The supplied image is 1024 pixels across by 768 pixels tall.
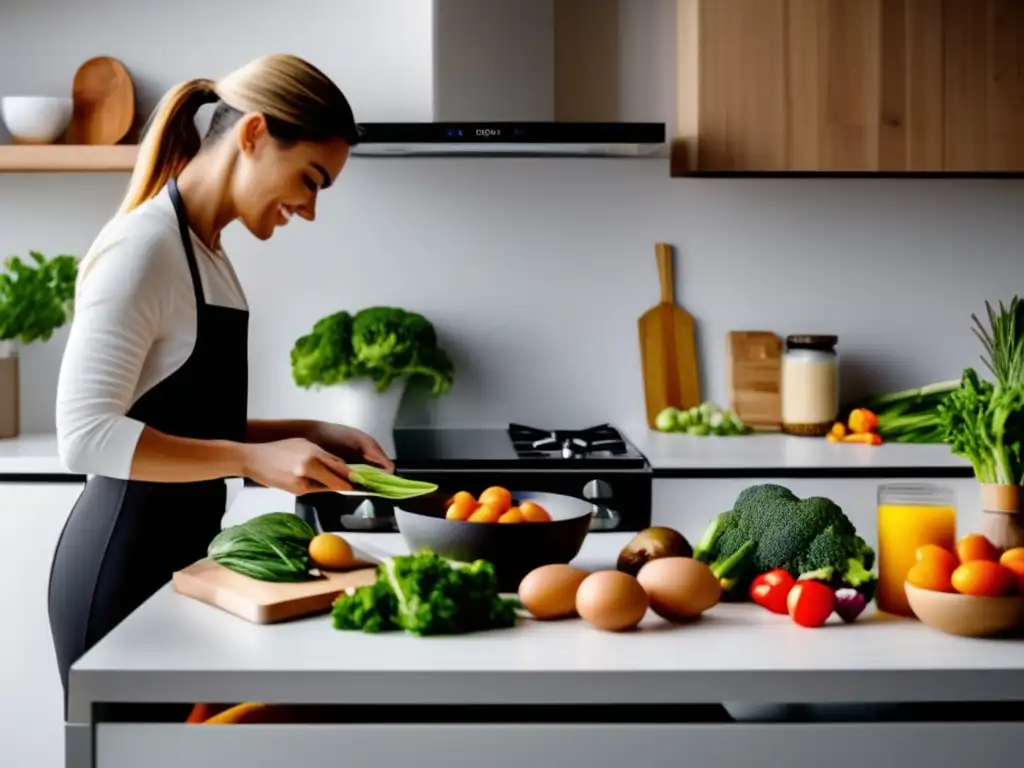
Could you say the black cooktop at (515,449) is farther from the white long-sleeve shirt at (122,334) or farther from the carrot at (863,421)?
the white long-sleeve shirt at (122,334)

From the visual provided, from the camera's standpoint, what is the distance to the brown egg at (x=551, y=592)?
4.99 ft

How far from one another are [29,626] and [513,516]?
1.77m

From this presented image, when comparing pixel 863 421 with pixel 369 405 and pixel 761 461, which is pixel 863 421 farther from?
pixel 369 405

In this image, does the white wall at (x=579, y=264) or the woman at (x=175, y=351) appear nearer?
the woman at (x=175, y=351)

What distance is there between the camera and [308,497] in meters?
3.01

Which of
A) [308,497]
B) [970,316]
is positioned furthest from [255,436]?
[970,316]

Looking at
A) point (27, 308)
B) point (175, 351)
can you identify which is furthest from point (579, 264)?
point (175, 351)

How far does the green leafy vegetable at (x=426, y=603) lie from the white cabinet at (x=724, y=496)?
1.54m

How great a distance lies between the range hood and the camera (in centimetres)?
309

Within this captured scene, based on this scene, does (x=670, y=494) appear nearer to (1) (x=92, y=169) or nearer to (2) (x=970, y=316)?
(2) (x=970, y=316)

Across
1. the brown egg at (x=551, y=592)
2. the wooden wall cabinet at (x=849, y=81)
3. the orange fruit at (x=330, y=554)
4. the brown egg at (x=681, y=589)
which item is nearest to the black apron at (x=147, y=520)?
the orange fruit at (x=330, y=554)

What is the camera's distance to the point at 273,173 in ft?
6.93

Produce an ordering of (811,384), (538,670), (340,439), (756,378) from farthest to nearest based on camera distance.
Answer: (756,378)
(811,384)
(340,439)
(538,670)

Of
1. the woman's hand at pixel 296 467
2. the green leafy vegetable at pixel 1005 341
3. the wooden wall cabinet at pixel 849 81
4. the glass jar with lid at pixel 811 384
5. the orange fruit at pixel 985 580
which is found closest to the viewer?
the orange fruit at pixel 985 580
